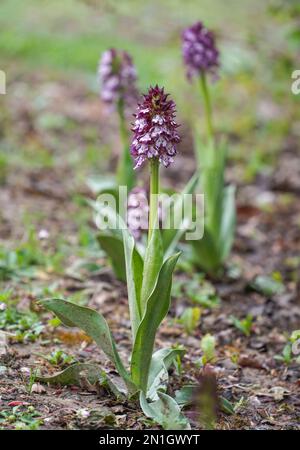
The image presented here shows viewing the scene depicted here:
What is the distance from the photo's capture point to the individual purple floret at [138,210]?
3.62 metres

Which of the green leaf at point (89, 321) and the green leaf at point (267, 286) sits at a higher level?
the green leaf at point (267, 286)

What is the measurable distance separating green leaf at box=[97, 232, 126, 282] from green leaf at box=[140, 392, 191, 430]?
1292 mm

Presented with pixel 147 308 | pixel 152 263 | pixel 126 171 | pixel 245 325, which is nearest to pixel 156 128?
pixel 152 263

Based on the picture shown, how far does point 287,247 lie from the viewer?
4.82 meters

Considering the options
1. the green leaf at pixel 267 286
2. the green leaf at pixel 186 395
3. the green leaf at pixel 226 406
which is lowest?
the green leaf at pixel 226 406

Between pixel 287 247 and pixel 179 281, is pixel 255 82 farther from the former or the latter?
pixel 179 281

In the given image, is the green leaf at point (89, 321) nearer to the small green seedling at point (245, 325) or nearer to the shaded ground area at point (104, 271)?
the shaded ground area at point (104, 271)

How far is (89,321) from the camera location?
97.3 inches

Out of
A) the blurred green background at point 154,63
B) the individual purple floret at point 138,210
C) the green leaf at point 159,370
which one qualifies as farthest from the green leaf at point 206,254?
the blurred green background at point 154,63

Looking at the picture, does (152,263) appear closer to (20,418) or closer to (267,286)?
(20,418)

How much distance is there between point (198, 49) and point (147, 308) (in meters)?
2.07

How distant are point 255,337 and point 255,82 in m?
5.20
